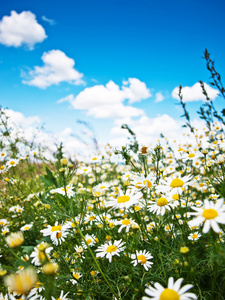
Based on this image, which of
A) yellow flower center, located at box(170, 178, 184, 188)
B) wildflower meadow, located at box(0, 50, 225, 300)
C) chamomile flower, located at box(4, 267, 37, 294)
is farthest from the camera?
yellow flower center, located at box(170, 178, 184, 188)

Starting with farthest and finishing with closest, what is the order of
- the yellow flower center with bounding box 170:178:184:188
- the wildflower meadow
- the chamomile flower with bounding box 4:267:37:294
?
the yellow flower center with bounding box 170:178:184:188
the wildflower meadow
the chamomile flower with bounding box 4:267:37:294

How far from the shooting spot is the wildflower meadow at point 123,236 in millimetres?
963

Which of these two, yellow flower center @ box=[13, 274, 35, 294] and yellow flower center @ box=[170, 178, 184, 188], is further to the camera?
yellow flower center @ box=[170, 178, 184, 188]

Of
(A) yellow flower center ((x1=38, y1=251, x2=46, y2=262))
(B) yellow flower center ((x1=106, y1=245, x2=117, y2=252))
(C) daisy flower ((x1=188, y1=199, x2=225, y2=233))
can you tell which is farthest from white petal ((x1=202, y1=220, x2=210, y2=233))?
(B) yellow flower center ((x1=106, y1=245, x2=117, y2=252))

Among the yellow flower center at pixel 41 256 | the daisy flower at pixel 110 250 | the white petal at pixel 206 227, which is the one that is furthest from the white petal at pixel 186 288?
the daisy flower at pixel 110 250

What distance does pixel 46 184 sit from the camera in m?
2.92

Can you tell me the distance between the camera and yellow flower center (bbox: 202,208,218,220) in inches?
35.3

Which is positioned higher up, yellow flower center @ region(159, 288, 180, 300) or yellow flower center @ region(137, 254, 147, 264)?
yellow flower center @ region(159, 288, 180, 300)

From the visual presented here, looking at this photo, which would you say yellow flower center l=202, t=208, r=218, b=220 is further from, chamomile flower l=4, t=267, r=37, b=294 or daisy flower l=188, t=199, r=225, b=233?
chamomile flower l=4, t=267, r=37, b=294

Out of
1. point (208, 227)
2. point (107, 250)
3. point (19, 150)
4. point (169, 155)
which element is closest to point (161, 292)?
point (208, 227)

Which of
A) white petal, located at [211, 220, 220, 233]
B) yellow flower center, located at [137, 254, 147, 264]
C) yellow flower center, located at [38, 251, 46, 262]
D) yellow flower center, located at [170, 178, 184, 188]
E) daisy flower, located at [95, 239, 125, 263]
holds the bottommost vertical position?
yellow flower center, located at [137, 254, 147, 264]

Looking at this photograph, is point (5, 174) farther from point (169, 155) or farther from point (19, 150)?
point (169, 155)

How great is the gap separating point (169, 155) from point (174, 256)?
2.68m

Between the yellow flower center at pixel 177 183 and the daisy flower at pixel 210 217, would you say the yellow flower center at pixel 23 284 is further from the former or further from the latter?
the yellow flower center at pixel 177 183
